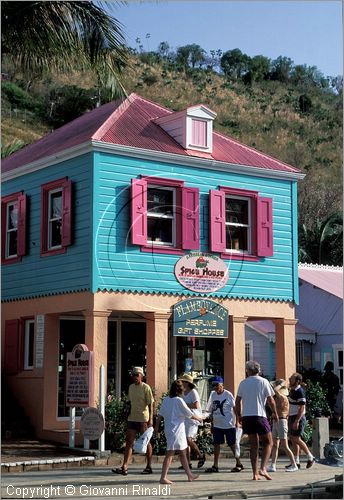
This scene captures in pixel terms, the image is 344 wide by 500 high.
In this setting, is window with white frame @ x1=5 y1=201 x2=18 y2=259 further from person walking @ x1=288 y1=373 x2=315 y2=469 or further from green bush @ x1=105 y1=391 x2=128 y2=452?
person walking @ x1=288 y1=373 x2=315 y2=469

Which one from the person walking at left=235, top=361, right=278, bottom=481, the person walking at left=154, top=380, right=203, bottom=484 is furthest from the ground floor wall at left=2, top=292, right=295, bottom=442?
the person walking at left=235, top=361, right=278, bottom=481

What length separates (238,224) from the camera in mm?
19734

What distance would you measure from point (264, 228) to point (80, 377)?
239 inches

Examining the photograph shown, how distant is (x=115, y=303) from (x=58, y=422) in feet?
10.5

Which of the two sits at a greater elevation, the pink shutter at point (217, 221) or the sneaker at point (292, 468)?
the pink shutter at point (217, 221)

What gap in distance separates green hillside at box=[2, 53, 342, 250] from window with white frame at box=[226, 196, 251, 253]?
78.5ft

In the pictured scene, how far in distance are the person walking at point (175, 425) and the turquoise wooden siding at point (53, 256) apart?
15.9ft

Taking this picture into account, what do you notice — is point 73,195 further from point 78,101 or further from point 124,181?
point 78,101

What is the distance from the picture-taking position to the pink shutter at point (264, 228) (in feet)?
64.7

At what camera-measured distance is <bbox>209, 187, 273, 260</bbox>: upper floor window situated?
63.5ft

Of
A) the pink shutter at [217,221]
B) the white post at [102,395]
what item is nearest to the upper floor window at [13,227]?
the pink shutter at [217,221]

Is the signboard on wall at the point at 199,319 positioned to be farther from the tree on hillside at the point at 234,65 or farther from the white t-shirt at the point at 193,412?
the tree on hillside at the point at 234,65

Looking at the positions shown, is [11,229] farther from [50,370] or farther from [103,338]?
[103,338]

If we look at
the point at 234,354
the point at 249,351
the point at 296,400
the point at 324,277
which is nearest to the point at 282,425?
the point at 296,400
